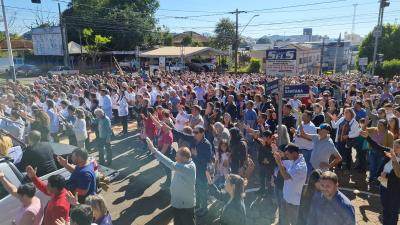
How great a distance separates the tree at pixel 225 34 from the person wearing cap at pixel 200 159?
192ft

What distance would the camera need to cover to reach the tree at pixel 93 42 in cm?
4588

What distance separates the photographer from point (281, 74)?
6.79m

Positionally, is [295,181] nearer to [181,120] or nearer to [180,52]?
[181,120]

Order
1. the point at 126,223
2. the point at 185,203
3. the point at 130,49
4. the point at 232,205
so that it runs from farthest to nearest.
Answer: the point at 130,49 < the point at 126,223 < the point at 185,203 < the point at 232,205

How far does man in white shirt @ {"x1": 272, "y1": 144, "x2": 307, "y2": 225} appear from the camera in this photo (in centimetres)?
465

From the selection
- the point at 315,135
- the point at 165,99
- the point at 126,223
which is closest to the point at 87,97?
the point at 165,99

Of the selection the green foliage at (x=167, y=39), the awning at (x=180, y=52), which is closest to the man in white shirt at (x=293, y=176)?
the awning at (x=180, y=52)

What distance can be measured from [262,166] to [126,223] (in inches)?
107

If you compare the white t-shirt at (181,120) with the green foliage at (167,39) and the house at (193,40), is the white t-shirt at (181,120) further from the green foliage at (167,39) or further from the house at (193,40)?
the house at (193,40)

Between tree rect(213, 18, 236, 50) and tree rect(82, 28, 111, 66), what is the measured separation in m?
22.5

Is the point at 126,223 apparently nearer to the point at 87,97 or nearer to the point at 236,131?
the point at 236,131

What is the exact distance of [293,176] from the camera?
15.3 ft

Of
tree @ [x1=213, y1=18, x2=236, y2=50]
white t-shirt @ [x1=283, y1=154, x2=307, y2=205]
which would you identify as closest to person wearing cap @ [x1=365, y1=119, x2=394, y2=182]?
white t-shirt @ [x1=283, y1=154, x2=307, y2=205]

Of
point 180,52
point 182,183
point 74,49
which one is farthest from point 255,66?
point 182,183
